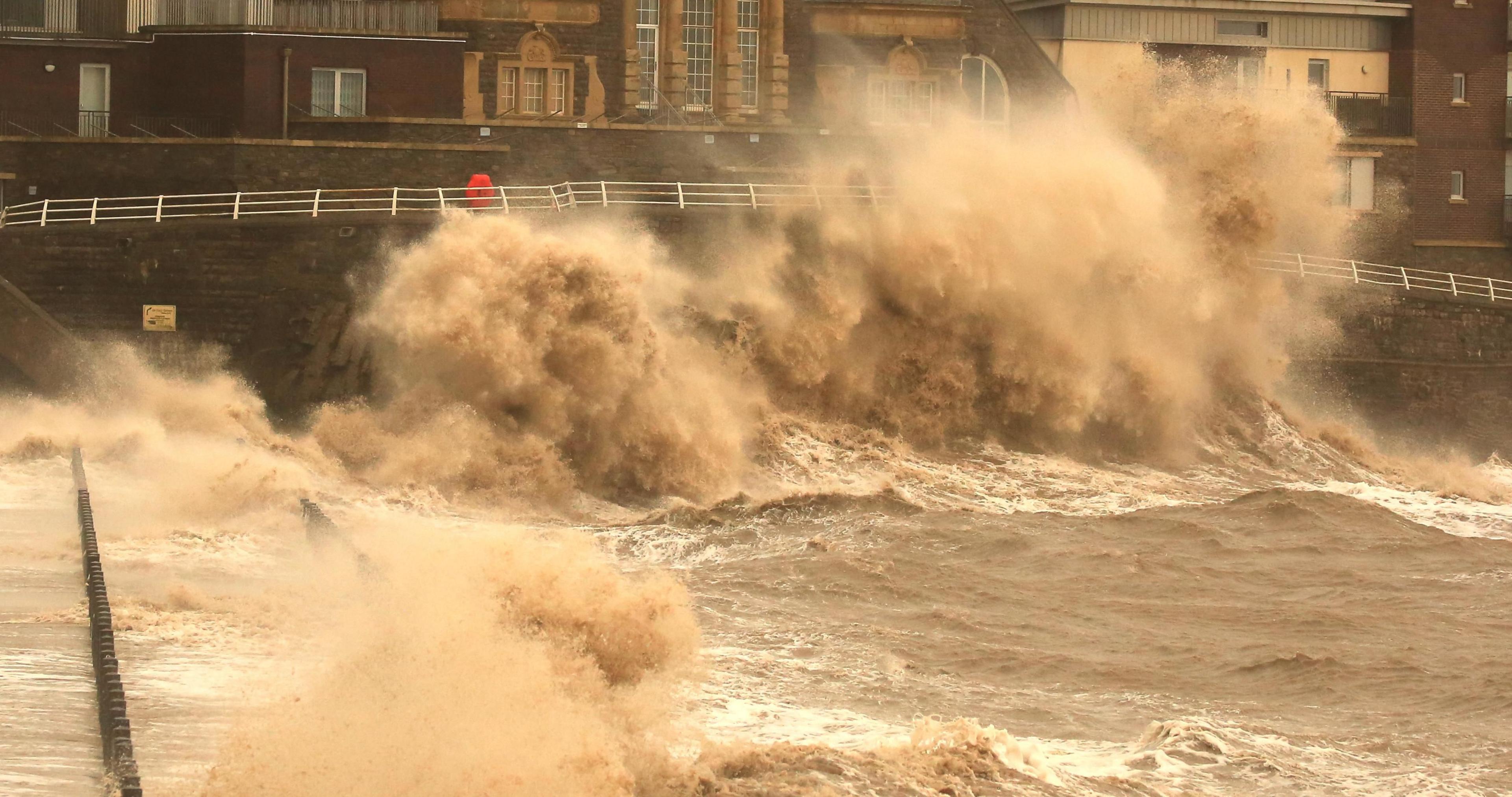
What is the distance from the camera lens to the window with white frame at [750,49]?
3397 cm

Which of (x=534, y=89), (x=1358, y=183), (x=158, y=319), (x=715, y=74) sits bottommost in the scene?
(x=158, y=319)

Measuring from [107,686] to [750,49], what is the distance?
25478mm

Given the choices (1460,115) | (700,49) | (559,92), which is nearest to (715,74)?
(700,49)

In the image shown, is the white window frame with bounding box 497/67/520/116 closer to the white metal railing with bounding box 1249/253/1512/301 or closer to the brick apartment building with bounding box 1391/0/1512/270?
the white metal railing with bounding box 1249/253/1512/301

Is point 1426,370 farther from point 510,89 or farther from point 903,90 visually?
point 510,89

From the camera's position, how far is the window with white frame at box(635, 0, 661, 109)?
1308 inches

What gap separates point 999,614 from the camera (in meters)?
15.3

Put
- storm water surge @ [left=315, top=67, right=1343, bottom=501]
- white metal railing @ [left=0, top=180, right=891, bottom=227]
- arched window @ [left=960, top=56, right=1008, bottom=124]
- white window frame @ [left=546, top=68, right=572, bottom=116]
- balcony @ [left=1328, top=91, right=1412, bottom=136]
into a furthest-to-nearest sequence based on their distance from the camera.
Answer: balcony @ [left=1328, top=91, right=1412, bottom=136] → arched window @ [left=960, top=56, right=1008, bottom=124] → white window frame @ [left=546, top=68, right=572, bottom=116] → white metal railing @ [left=0, top=180, right=891, bottom=227] → storm water surge @ [left=315, top=67, right=1343, bottom=501]

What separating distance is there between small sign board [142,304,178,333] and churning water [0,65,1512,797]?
658 millimetres

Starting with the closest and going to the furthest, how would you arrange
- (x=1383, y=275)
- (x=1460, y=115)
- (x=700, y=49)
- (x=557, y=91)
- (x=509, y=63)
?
(x=509, y=63)
(x=557, y=91)
(x=1383, y=275)
(x=700, y=49)
(x=1460, y=115)

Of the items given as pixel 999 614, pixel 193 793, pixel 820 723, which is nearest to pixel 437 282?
pixel 999 614

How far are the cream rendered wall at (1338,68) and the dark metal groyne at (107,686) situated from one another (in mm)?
29060

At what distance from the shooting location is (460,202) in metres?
27.0

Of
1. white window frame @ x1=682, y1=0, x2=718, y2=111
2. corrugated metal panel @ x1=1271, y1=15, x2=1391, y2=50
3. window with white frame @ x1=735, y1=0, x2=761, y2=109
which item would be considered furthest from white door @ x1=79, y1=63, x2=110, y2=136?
corrugated metal panel @ x1=1271, y1=15, x2=1391, y2=50
